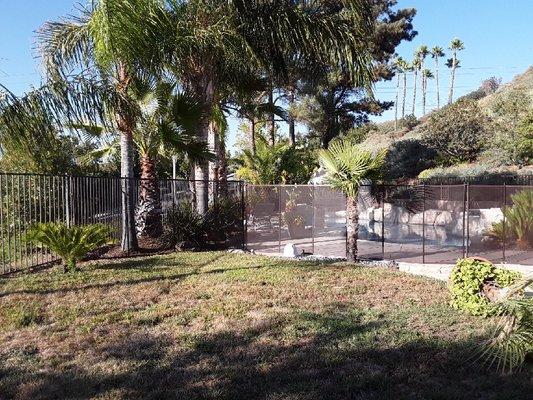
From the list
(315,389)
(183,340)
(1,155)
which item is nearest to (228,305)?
(183,340)

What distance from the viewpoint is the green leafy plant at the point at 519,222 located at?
11242mm

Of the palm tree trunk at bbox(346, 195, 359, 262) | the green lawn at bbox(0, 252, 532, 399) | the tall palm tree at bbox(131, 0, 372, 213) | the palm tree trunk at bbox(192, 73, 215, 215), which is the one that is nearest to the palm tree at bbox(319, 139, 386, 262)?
the palm tree trunk at bbox(346, 195, 359, 262)

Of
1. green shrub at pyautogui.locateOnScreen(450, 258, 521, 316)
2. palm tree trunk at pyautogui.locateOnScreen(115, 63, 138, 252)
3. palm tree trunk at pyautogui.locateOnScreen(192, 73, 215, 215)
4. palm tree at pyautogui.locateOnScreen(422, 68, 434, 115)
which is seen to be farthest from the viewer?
palm tree at pyautogui.locateOnScreen(422, 68, 434, 115)

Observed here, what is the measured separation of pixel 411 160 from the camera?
30297mm

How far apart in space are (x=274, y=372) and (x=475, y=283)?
3.28m

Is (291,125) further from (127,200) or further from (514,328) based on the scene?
(514,328)

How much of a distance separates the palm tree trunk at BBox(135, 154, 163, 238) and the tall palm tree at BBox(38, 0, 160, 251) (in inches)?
27.9

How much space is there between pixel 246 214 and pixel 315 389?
1022cm

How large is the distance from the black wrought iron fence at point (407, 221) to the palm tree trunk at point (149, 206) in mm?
2470

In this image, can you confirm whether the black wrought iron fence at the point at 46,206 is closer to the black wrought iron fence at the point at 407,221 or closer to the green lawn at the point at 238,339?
the green lawn at the point at 238,339

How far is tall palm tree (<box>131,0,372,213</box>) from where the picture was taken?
13.1 meters

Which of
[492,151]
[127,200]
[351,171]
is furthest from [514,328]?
[492,151]

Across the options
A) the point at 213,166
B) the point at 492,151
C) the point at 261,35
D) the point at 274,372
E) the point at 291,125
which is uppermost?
the point at 261,35

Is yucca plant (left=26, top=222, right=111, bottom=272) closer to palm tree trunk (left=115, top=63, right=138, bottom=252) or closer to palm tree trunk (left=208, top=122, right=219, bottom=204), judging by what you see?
palm tree trunk (left=115, top=63, right=138, bottom=252)
